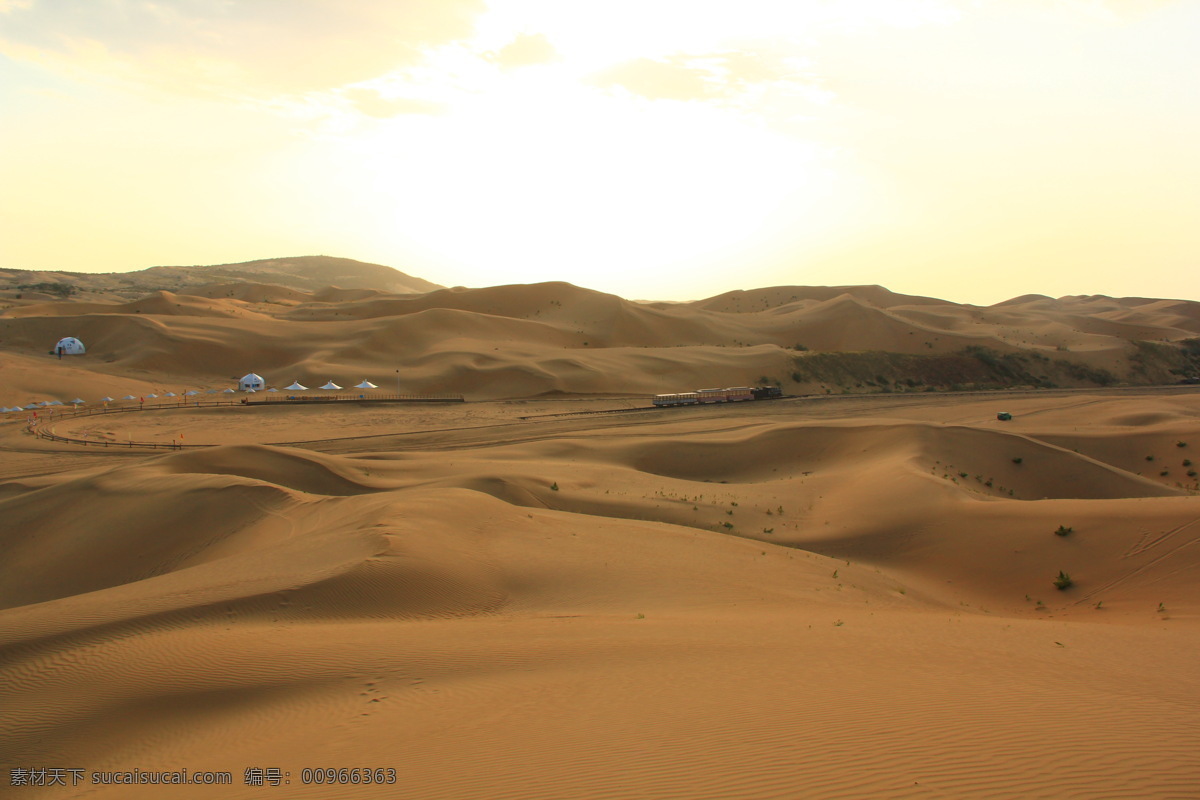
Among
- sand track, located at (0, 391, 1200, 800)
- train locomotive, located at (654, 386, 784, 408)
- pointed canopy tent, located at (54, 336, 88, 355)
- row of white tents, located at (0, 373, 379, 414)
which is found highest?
pointed canopy tent, located at (54, 336, 88, 355)

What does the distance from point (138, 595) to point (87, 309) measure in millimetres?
95286

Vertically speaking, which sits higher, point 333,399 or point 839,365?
point 839,365

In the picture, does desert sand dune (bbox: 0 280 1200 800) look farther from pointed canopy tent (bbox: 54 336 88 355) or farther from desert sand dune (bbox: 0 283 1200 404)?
pointed canopy tent (bbox: 54 336 88 355)

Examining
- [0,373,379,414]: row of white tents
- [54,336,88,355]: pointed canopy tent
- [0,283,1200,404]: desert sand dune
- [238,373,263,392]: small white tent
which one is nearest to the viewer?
[0,373,379,414]: row of white tents

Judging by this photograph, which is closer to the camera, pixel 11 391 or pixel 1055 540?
pixel 1055 540

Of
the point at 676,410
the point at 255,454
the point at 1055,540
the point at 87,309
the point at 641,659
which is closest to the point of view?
the point at 641,659

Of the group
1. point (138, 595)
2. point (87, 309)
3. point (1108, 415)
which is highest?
point (87, 309)

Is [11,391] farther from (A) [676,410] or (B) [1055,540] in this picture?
(B) [1055,540]

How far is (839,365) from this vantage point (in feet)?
200

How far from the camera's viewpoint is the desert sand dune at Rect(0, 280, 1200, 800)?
5.89 meters

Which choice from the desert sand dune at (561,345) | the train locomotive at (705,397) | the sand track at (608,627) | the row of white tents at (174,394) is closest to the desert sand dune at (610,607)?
the sand track at (608,627)

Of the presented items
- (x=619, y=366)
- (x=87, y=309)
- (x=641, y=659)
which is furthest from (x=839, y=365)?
(x=87, y=309)

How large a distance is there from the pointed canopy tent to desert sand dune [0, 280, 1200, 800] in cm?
3255

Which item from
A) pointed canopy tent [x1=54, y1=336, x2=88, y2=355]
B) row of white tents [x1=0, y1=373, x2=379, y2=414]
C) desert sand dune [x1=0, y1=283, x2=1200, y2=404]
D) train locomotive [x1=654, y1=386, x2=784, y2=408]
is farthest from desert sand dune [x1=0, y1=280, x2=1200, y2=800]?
pointed canopy tent [x1=54, y1=336, x2=88, y2=355]
